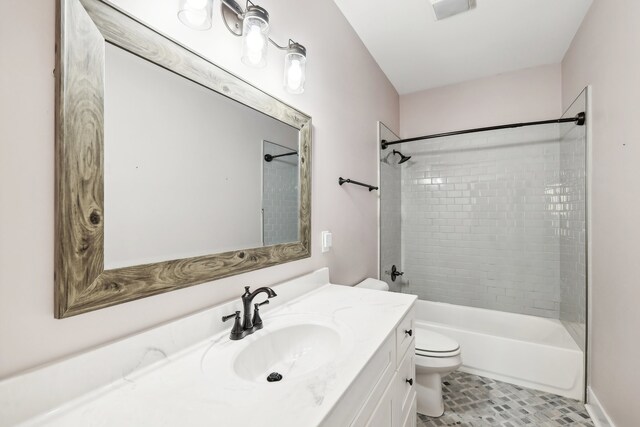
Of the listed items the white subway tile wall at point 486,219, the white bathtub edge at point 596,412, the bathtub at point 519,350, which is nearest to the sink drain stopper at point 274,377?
the bathtub at point 519,350

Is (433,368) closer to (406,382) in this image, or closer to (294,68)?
(406,382)

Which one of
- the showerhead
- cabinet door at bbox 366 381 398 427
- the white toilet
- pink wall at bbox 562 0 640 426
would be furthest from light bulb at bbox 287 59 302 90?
the showerhead

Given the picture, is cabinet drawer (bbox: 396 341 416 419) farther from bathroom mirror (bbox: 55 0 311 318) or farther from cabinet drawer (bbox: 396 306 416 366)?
bathroom mirror (bbox: 55 0 311 318)

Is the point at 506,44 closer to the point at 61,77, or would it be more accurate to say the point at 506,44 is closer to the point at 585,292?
the point at 585,292

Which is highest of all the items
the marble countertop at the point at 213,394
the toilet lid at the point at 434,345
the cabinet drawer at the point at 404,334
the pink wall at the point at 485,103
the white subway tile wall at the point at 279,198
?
the pink wall at the point at 485,103

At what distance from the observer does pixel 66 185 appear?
0.63 metres

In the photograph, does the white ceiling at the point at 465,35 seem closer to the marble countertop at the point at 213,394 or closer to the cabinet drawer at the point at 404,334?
the cabinet drawer at the point at 404,334

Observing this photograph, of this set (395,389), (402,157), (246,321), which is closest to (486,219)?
(402,157)

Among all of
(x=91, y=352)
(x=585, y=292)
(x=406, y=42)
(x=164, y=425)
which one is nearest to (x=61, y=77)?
(x=91, y=352)

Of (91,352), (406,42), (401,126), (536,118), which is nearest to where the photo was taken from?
(91,352)

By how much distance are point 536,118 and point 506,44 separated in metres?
0.77

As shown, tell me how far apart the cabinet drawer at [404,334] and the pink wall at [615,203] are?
3.25ft

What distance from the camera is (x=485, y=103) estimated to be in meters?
2.76

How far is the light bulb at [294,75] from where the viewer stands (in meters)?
1.27
